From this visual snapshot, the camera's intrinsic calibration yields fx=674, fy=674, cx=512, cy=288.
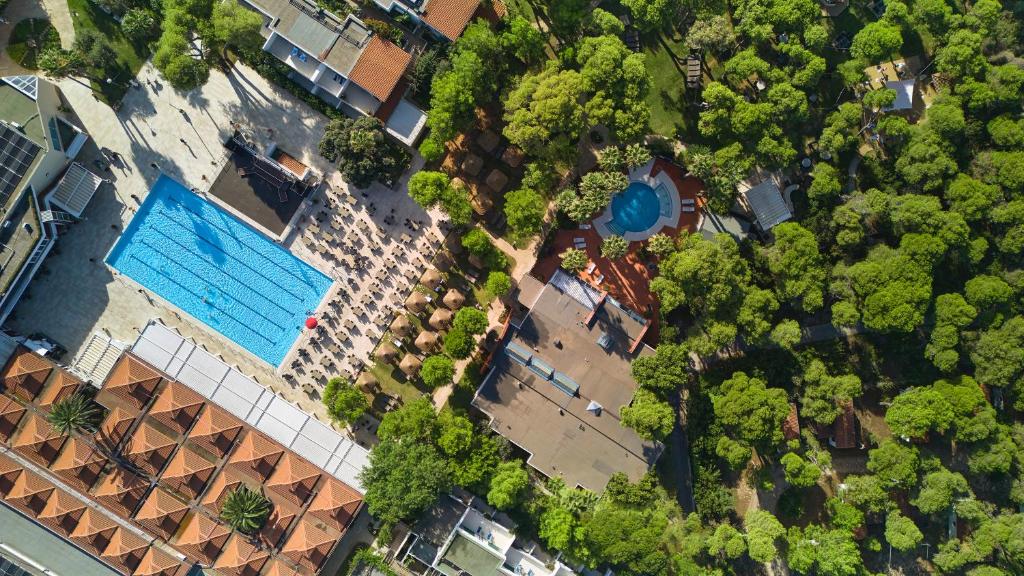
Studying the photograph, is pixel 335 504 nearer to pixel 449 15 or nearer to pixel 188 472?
pixel 188 472

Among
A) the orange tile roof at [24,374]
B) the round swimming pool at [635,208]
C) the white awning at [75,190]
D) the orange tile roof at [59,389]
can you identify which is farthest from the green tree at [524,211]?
the orange tile roof at [24,374]

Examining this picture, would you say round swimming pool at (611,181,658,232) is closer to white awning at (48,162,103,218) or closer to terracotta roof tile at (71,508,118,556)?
white awning at (48,162,103,218)

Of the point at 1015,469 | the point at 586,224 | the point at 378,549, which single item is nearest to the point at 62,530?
the point at 378,549

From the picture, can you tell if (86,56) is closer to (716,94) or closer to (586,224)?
(586,224)

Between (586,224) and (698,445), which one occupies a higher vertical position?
(586,224)

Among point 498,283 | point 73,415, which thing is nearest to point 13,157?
point 73,415
